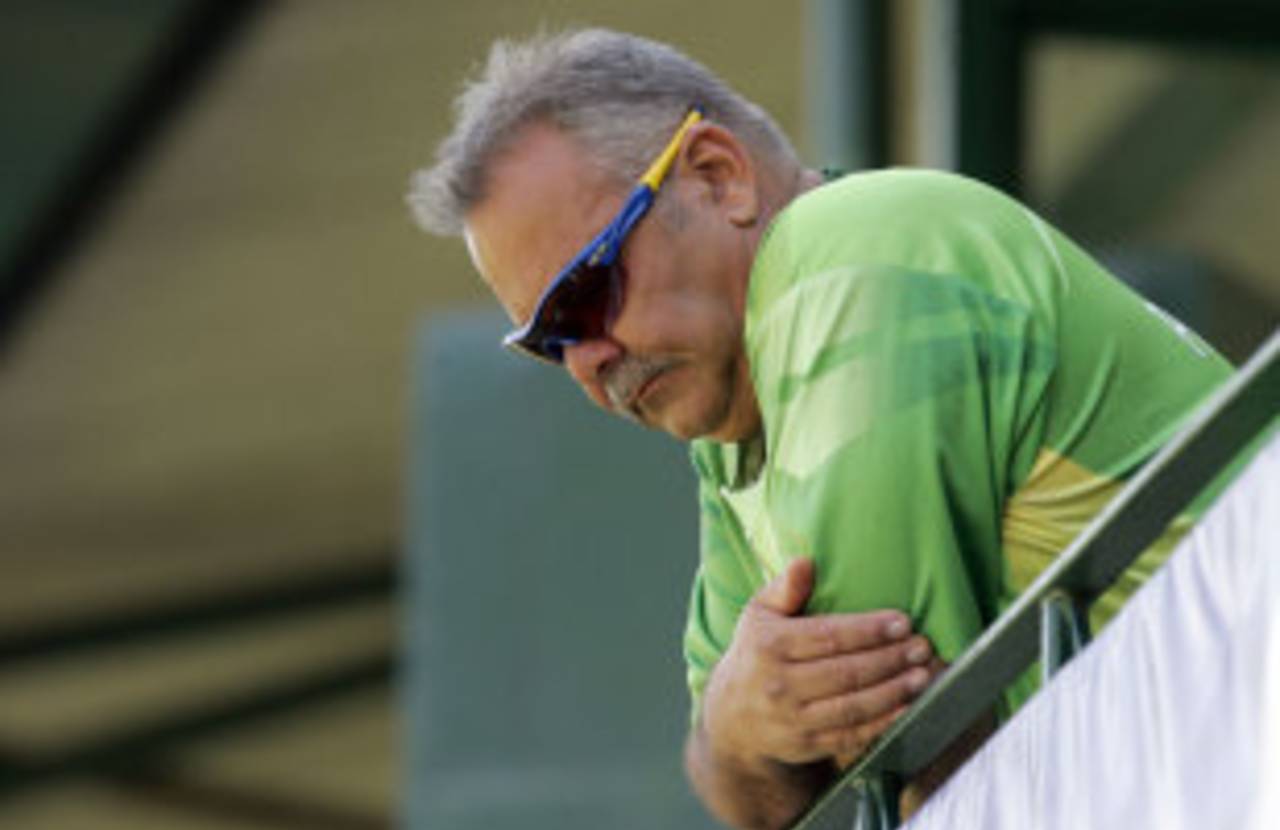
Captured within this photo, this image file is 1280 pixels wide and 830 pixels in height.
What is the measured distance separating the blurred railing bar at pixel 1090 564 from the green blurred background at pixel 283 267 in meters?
6.20

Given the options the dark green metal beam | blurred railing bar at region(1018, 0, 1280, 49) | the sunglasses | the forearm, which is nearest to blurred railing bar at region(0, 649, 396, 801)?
the dark green metal beam

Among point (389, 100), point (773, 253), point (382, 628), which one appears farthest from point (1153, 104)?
point (382, 628)

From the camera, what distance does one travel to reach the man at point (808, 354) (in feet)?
12.8

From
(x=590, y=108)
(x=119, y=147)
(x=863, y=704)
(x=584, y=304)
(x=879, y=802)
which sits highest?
(x=119, y=147)

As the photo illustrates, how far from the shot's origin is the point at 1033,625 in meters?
3.97

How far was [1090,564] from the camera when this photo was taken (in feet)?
12.6

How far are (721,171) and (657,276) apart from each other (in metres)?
0.17

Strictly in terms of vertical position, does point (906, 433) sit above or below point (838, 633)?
above

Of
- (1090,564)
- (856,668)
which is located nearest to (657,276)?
(856,668)

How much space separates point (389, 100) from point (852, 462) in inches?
430

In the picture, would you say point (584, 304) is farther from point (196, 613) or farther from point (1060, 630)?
point (196, 613)

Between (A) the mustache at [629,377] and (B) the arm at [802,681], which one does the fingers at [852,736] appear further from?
(A) the mustache at [629,377]

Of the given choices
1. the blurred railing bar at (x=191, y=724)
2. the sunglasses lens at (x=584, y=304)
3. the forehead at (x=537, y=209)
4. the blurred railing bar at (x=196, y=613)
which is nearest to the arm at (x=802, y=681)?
the sunglasses lens at (x=584, y=304)

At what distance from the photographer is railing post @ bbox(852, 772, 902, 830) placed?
4.29 metres
